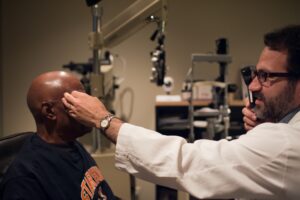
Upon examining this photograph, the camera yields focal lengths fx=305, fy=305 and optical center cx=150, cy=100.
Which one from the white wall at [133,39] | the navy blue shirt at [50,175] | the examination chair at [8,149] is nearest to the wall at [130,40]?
the white wall at [133,39]

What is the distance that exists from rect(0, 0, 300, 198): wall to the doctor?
6.67 feet

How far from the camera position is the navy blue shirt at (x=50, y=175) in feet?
3.21

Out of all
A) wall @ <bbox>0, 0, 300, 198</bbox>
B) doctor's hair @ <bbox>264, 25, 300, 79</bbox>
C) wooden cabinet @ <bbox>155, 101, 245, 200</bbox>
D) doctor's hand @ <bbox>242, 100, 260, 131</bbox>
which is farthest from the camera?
wall @ <bbox>0, 0, 300, 198</bbox>

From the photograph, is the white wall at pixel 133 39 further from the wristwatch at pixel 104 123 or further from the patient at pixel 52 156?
the wristwatch at pixel 104 123

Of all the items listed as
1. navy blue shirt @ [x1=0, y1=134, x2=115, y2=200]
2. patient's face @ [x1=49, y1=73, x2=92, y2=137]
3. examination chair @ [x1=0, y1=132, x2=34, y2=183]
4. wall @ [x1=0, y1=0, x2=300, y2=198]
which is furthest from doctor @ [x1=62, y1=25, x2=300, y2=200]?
wall @ [x1=0, y1=0, x2=300, y2=198]

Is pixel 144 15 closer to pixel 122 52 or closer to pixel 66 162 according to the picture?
pixel 66 162

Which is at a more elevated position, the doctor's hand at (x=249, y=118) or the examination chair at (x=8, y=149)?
the doctor's hand at (x=249, y=118)

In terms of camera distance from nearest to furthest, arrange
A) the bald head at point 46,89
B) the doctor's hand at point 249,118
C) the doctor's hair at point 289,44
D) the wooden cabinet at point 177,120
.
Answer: the doctor's hair at point 289,44 → the bald head at point 46,89 → the doctor's hand at point 249,118 → the wooden cabinet at point 177,120

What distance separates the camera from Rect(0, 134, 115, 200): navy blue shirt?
0.98m

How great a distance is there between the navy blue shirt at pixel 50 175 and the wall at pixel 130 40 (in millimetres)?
1834

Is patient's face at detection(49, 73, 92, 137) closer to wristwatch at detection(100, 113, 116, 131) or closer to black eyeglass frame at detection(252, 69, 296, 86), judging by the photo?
wristwatch at detection(100, 113, 116, 131)

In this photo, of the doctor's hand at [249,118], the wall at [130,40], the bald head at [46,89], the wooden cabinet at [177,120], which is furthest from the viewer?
the wall at [130,40]

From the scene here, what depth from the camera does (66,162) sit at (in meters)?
1.14

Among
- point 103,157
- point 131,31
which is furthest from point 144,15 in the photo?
point 103,157
